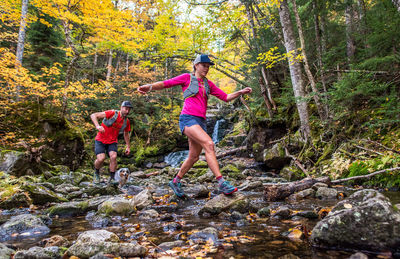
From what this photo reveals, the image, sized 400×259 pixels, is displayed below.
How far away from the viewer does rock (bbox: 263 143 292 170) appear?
28.7 feet

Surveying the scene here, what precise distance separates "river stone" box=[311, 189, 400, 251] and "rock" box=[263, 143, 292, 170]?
693 cm

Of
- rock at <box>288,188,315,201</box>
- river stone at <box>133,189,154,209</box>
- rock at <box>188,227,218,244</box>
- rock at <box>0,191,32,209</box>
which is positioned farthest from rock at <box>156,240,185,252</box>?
rock at <box>0,191,32,209</box>

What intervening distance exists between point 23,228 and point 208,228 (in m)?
2.44

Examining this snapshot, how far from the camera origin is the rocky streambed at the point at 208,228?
1812mm

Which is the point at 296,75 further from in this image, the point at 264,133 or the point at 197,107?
the point at 197,107

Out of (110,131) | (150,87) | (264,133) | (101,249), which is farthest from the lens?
(264,133)

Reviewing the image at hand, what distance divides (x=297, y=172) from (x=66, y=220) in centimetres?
656

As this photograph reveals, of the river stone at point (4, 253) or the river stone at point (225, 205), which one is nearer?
the river stone at point (4, 253)

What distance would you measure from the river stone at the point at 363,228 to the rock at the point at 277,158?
6.93 m

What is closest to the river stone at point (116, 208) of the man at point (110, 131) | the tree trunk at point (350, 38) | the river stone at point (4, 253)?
the river stone at point (4, 253)

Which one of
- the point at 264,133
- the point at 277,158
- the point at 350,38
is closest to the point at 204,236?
the point at 277,158

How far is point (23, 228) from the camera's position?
111 inches

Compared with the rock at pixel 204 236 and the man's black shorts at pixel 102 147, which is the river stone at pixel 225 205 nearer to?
the rock at pixel 204 236

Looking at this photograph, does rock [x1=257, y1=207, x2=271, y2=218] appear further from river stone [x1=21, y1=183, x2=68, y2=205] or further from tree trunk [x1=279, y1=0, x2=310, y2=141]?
tree trunk [x1=279, y1=0, x2=310, y2=141]
